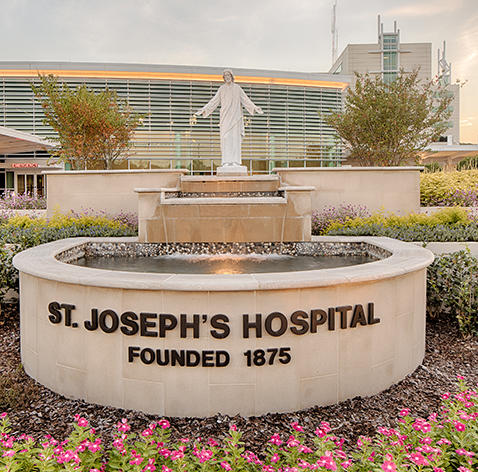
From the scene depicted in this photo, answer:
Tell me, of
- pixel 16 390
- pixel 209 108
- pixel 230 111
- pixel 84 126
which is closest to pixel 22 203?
pixel 84 126

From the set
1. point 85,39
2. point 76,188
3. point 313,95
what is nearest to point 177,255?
point 76,188

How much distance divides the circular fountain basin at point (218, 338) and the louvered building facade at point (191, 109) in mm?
21489

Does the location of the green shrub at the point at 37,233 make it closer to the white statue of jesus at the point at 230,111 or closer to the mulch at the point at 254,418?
the mulch at the point at 254,418

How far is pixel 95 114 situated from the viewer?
1257cm

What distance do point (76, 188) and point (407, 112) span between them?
10.7m

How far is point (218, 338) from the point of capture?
11.3 ft

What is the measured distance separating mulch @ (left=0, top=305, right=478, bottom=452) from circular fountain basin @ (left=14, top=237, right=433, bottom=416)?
3.2 inches

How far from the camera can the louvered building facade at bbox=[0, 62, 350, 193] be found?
2459cm

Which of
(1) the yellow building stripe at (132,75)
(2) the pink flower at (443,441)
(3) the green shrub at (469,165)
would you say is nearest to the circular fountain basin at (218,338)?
(2) the pink flower at (443,441)

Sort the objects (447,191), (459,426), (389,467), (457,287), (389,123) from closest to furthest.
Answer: (389,467) → (459,426) → (457,287) → (447,191) → (389,123)

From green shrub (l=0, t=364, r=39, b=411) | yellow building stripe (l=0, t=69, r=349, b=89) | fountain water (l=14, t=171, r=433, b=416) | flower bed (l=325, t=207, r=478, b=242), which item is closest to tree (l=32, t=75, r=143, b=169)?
flower bed (l=325, t=207, r=478, b=242)

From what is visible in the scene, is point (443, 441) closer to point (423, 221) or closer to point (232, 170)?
point (423, 221)

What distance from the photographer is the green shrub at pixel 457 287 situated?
214 inches

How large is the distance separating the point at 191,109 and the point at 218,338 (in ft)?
78.7
